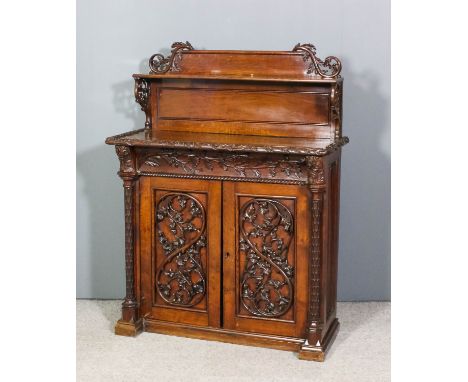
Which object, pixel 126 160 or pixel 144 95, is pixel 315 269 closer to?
pixel 126 160

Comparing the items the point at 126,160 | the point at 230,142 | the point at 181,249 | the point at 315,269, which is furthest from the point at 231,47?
the point at 315,269

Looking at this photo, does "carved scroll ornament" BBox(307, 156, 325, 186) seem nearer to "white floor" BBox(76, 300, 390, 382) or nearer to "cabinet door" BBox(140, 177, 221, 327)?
"cabinet door" BBox(140, 177, 221, 327)

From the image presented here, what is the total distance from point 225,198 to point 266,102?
61 centimetres

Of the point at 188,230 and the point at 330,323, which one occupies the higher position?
the point at 188,230

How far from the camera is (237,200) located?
12.7 ft

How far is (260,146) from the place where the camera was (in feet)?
12.1

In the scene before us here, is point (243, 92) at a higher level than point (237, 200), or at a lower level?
higher

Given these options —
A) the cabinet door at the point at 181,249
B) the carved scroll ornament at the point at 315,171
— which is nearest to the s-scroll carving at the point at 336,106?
the carved scroll ornament at the point at 315,171

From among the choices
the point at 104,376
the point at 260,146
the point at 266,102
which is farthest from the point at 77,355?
the point at 266,102

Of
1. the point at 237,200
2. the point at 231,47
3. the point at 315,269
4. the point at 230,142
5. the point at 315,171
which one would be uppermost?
the point at 231,47

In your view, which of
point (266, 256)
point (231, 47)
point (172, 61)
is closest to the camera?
point (266, 256)

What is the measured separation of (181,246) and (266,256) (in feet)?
1.54

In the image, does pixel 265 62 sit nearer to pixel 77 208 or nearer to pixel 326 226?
pixel 326 226

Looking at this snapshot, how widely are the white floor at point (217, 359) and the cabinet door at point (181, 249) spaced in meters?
0.16
